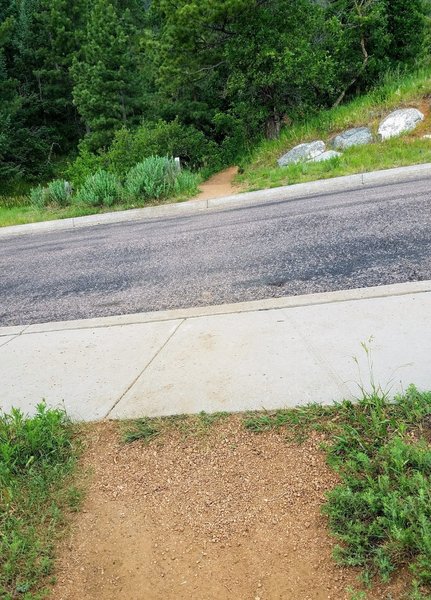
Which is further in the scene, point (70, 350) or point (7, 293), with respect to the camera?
point (7, 293)

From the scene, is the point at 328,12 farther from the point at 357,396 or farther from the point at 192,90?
the point at 357,396

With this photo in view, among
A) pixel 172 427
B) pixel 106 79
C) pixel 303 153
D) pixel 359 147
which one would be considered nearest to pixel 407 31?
pixel 303 153

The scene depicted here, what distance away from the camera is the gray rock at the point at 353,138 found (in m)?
13.7

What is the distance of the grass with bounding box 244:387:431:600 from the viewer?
1.77 m

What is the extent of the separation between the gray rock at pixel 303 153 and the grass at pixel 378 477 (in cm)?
1238

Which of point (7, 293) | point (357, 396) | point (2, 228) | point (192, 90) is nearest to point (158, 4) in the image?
point (192, 90)

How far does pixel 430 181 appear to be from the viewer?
9.05 metres

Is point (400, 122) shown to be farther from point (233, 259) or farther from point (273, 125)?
point (233, 259)

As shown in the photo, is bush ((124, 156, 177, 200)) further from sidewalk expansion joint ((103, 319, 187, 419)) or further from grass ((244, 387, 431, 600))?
grass ((244, 387, 431, 600))

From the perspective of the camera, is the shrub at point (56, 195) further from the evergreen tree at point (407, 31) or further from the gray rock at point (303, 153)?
the evergreen tree at point (407, 31)

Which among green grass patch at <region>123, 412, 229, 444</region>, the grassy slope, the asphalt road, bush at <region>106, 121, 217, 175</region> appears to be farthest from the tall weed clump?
bush at <region>106, 121, 217, 175</region>

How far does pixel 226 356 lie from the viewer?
3.43m

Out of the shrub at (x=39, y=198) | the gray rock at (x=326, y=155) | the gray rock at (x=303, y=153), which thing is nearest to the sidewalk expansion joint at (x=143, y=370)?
the gray rock at (x=326, y=155)

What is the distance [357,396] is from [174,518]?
46.2 inches
